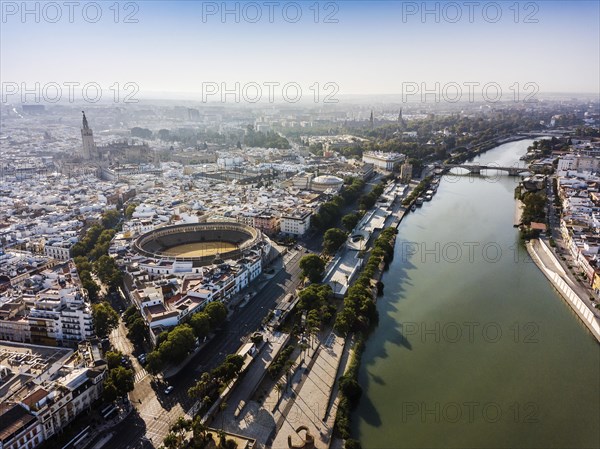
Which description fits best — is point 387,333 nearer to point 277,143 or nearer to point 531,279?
point 531,279

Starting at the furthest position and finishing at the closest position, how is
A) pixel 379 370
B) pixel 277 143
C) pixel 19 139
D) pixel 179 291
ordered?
pixel 19 139, pixel 277 143, pixel 179 291, pixel 379 370

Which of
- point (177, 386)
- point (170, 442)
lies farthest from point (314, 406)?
point (177, 386)

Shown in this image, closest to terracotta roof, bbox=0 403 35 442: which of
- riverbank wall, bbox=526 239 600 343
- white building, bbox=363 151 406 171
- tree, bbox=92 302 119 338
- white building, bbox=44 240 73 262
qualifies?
tree, bbox=92 302 119 338

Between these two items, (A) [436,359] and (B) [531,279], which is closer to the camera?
(A) [436,359]

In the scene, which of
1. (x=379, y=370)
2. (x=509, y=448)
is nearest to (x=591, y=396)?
(x=509, y=448)

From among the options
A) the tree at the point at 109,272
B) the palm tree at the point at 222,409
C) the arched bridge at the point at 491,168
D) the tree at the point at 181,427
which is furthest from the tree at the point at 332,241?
the arched bridge at the point at 491,168

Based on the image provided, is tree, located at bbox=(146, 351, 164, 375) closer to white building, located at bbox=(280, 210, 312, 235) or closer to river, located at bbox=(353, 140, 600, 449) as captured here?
river, located at bbox=(353, 140, 600, 449)
